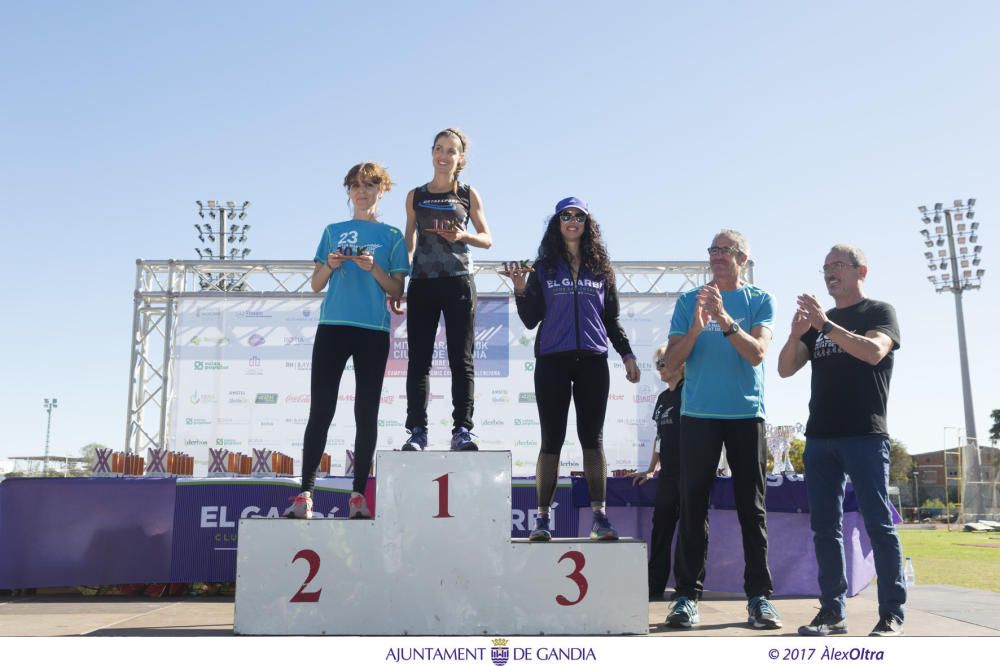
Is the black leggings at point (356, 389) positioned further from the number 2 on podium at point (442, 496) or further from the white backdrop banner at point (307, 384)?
the white backdrop banner at point (307, 384)

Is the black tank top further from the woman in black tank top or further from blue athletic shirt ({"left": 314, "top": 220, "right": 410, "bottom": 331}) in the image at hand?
blue athletic shirt ({"left": 314, "top": 220, "right": 410, "bottom": 331})

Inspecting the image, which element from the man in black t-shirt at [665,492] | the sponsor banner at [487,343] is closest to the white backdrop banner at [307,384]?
the sponsor banner at [487,343]

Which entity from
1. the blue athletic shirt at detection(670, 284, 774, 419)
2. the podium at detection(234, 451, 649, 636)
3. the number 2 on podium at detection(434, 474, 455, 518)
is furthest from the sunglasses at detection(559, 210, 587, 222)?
the number 2 on podium at detection(434, 474, 455, 518)

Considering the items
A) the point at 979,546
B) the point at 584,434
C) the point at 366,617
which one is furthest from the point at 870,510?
the point at 979,546

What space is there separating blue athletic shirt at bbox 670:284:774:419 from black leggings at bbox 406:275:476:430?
1014mm

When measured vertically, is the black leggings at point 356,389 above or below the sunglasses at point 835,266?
below

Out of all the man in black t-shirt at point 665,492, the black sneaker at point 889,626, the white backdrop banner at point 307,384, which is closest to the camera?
the black sneaker at point 889,626

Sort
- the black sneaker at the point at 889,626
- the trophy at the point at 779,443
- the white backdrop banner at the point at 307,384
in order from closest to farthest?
the black sneaker at the point at 889,626
the trophy at the point at 779,443
the white backdrop banner at the point at 307,384

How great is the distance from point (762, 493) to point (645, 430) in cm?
679

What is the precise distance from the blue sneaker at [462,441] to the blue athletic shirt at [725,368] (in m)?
1.03

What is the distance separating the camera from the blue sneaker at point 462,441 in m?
3.59

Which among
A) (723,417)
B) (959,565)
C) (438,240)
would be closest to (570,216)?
(438,240)

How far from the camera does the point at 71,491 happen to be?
5781 mm
